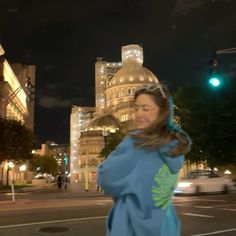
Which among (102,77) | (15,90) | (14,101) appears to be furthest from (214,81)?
(102,77)

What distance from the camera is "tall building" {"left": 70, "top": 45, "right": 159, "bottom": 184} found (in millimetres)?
128500

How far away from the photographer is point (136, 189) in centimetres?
277

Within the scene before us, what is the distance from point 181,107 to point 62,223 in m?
23.4

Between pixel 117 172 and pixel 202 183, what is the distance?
27.4 meters

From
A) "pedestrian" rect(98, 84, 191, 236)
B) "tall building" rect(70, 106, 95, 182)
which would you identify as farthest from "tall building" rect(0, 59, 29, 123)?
"pedestrian" rect(98, 84, 191, 236)

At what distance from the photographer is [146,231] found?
2725 mm

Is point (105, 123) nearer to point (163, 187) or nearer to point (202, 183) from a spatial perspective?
point (202, 183)

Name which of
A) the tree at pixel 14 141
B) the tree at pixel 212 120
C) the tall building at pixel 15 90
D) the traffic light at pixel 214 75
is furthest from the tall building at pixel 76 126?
the traffic light at pixel 214 75

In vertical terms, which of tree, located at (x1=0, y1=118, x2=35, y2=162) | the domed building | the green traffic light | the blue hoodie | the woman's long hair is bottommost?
the blue hoodie

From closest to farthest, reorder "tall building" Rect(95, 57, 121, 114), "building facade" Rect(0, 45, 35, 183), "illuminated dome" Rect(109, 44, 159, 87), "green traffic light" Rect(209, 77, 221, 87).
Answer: "green traffic light" Rect(209, 77, 221, 87), "building facade" Rect(0, 45, 35, 183), "illuminated dome" Rect(109, 44, 159, 87), "tall building" Rect(95, 57, 121, 114)

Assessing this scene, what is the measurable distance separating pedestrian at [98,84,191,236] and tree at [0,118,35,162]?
53.8 m

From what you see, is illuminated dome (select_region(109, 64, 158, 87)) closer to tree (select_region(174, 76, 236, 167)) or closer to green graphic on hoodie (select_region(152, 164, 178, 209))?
tree (select_region(174, 76, 236, 167))

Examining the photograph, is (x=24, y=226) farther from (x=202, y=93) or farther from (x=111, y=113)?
(x=111, y=113)

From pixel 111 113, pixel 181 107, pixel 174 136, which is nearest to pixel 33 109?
pixel 111 113
